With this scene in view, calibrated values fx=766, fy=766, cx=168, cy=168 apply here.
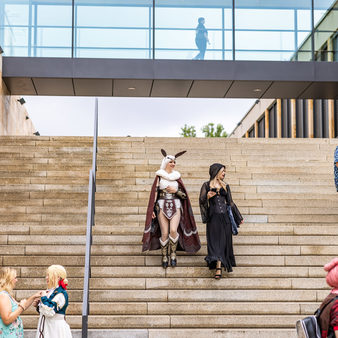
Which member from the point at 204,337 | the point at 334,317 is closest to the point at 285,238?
the point at 204,337

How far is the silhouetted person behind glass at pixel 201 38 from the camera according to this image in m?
19.8

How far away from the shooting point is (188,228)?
10.9 metres

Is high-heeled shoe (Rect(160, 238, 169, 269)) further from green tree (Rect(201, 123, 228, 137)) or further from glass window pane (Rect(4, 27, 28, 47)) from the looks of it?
green tree (Rect(201, 123, 228, 137))

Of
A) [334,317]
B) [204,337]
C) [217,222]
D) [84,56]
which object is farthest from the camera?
[84,56]

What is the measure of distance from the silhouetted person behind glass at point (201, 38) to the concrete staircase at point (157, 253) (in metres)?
3.76

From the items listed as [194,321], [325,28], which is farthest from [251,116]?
[194,321]

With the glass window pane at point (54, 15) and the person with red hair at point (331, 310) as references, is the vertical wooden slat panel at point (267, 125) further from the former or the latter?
the person with red hair at point (331, 310)

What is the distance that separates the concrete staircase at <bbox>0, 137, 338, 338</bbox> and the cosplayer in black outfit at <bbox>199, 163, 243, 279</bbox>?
0.26m

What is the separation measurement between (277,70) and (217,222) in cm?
968

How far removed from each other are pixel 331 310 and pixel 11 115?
643 inches

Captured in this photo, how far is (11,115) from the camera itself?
20828mm

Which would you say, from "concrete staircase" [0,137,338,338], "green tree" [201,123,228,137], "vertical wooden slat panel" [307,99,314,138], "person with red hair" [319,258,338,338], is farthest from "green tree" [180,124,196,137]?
"person with red hair" [319,258,338,338]

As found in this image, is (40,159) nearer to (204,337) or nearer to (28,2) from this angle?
(28,2)

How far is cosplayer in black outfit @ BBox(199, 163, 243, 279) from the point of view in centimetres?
1054
